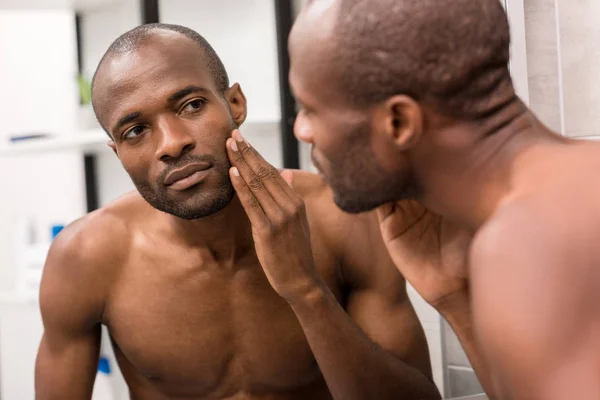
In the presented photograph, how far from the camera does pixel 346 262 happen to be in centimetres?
95

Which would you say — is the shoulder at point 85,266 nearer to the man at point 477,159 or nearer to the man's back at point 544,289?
the man at point 477,159

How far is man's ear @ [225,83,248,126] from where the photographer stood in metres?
0.89

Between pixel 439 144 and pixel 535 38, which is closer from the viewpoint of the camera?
pixel 439 144

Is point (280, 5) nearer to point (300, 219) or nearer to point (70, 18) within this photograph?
point (70, 18)

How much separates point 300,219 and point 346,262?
20cm

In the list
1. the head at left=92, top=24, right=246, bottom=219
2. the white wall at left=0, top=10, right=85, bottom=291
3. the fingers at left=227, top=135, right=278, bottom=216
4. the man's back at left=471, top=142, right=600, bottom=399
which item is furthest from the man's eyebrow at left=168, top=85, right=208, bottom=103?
the white wall at left=0, top=10, right=85, bottom=291

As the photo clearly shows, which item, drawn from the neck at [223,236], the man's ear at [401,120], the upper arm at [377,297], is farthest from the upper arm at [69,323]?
the man's ear at [401,120]

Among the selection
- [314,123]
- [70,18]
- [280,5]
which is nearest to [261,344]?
[314,123]

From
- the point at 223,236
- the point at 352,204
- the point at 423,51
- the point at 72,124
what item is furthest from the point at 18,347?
the point at 423,51

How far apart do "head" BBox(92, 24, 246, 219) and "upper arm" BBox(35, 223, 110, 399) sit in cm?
19

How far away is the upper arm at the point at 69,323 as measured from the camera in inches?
36.5

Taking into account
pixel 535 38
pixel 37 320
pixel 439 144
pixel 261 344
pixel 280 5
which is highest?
pixel 280 5

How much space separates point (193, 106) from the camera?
2.69 ft

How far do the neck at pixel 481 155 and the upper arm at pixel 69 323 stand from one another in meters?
0.59
